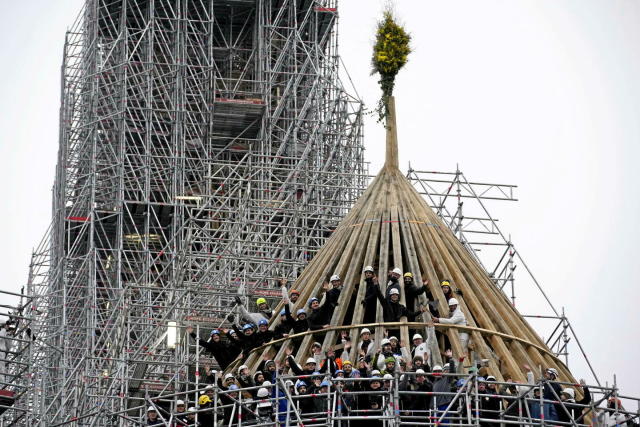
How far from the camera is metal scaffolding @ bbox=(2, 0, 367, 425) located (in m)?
58.4

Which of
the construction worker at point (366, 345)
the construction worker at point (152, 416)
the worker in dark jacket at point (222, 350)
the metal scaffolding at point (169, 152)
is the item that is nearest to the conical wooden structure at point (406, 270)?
the construction worker at point (366, 345)

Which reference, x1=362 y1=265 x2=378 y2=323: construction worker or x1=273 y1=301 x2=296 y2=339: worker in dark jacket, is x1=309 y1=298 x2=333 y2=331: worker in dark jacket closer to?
x1=273 y1=301 x2=296 y2=339: worker in dark jacket

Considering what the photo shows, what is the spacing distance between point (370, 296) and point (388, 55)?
823 cm

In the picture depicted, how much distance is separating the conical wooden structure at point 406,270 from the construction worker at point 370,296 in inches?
7.1

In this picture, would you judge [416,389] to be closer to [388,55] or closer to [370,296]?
[370,296]

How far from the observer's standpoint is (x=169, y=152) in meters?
67.5

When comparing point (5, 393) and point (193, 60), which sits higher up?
point (193, 60)

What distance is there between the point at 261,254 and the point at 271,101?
602 inches

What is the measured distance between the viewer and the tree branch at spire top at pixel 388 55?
45.4 metres

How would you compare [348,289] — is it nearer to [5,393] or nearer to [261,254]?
[5,393]

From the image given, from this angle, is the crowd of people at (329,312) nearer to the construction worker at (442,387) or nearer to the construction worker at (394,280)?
the construction worker at (394,280)

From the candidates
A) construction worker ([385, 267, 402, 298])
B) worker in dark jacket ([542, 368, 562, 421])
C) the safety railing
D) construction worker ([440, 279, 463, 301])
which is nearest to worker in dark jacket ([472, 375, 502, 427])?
the safety railing

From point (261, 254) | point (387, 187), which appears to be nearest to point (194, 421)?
point (387, 187)

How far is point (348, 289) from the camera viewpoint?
41125mm
